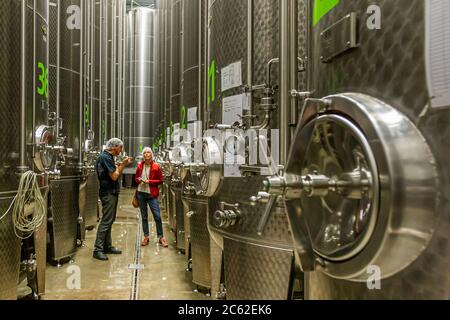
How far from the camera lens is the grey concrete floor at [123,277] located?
3.64 metres

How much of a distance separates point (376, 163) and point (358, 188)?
0.08 meters

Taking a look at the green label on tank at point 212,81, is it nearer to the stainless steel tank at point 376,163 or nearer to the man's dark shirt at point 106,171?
the stainless steel tank at point 376,163

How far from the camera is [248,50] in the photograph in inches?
79.6

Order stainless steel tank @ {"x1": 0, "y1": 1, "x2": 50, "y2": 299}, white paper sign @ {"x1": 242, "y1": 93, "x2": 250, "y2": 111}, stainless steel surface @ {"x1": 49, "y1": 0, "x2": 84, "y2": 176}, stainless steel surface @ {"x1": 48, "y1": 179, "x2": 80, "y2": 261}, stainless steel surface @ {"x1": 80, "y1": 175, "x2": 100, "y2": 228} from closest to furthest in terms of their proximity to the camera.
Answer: white paper sign @ {"x1": 242, "y1": 93, "x2": 250, "y2": 111}
stainless steel tank @ {"x1": 0, "y1": 1, "x2": 50, "y2": 299}
stainless steel surface @ {"x1": 48, "y1": 179, "x2": 80, "y2": 261}
stainless steel surface @ {"x1": 49, "y1": 0, "x2": 84, "y2": 176}
stainless steel surface @ {"x1": 80, "y1": 175, "x2": 100, "y2": 228}

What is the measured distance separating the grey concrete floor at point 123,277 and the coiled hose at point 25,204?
1.13 meters

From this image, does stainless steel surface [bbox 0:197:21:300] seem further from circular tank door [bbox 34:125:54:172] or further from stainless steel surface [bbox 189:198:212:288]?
stainless steel surface [bbox 189:198:212:288]

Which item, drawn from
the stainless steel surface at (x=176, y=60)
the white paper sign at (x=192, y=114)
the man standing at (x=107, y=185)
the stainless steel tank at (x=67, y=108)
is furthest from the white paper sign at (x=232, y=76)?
the stainless steel surface at (x=176, y=60)

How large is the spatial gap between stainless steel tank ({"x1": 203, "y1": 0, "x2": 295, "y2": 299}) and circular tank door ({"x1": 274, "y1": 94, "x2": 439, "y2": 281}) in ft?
1.78

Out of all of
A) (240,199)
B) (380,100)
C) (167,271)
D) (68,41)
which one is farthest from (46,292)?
(380,100)

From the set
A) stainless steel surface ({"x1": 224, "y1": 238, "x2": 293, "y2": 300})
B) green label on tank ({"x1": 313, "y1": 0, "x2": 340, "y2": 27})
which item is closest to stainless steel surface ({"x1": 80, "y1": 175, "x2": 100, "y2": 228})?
stainless steel surface ({"x1": 224, "y1": 238, "x2": 293, "y2": 300})

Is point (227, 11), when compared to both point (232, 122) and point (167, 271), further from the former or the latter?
point (167, 271)

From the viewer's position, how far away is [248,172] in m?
2.06

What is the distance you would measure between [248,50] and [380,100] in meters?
1.17

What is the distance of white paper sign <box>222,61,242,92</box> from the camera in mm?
2221
